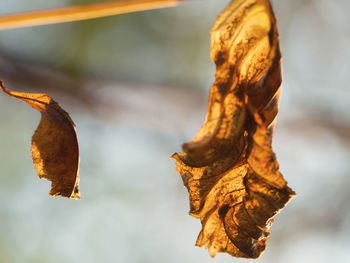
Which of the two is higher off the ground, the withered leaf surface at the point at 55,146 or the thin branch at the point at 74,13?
the thin branch at the point at 74,13

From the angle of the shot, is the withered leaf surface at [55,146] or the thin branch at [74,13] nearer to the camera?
the thin branch at [74,13]

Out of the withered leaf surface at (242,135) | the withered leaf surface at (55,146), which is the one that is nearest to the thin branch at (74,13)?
the withered leaf surface at (242,135)

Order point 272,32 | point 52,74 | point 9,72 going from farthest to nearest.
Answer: point 52,74
point 9,72
point 272,32

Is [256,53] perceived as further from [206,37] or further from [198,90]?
[206,37]

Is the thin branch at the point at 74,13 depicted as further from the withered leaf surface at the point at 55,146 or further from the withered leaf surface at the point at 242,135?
the withered leaf surface at the point at 55,146

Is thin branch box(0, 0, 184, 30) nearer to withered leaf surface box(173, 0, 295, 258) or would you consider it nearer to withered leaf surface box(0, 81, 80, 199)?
withered leaf surface box(173, 0, 295, 258)

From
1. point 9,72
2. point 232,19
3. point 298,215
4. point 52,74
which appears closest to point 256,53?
point 232,19
